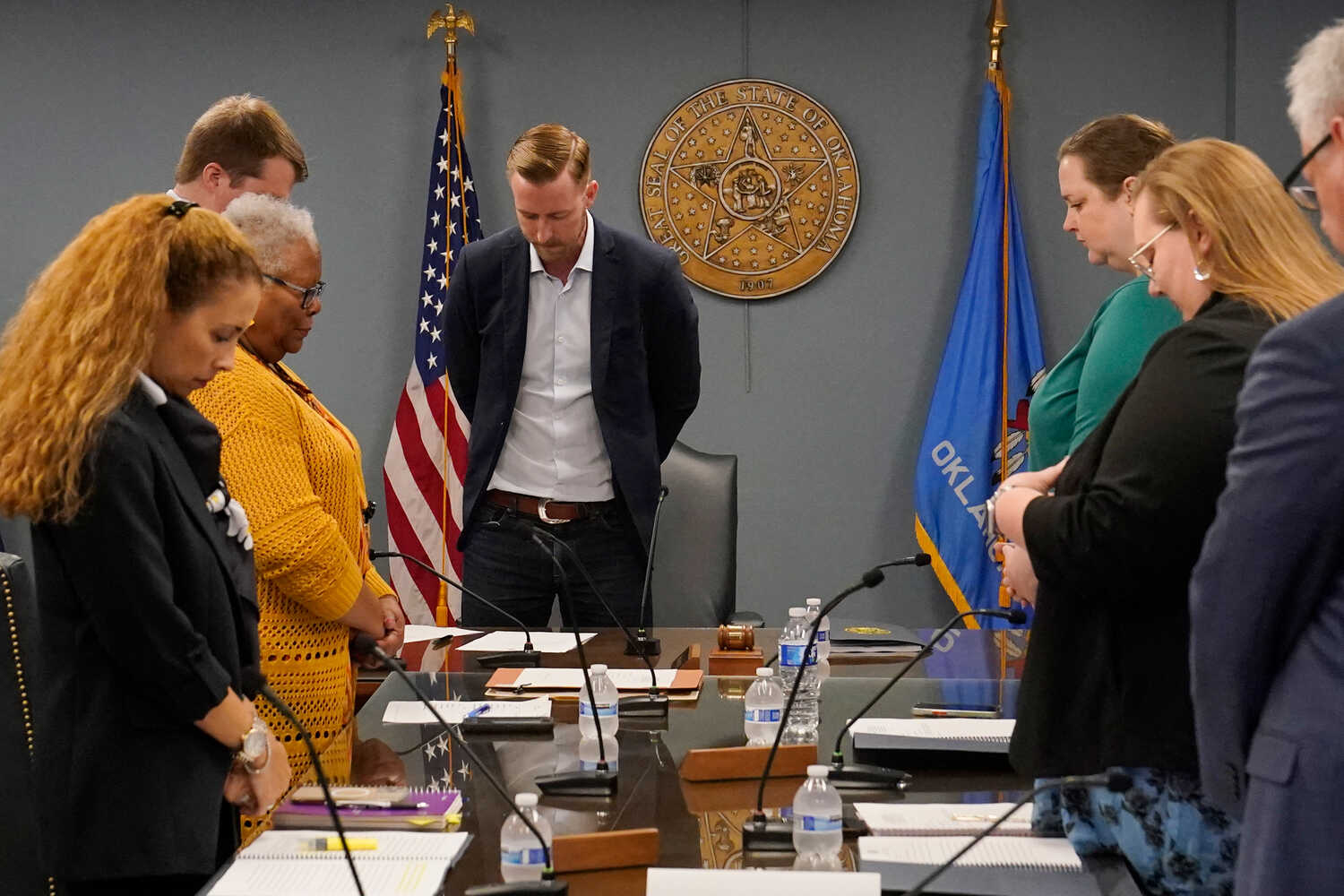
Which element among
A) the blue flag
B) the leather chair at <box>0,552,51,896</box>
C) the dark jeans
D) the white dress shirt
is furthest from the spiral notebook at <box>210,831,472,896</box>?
A: the blue flag

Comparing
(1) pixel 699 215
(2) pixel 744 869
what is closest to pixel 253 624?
(2) pixel 744 869

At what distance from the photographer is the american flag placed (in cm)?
488

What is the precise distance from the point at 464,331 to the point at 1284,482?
270 centimetres

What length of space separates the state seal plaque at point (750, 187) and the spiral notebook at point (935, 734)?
2.92m

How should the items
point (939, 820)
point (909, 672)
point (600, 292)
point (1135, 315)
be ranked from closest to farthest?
point (939, 820) < point (1135, 315) < point (909, 672) < point (600, 292)

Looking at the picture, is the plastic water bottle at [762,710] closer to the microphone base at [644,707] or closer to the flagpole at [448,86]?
the microphone base at [644,707]

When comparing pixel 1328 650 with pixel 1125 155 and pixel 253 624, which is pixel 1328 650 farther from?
pixel 1125 155

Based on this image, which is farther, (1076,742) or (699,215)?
(699,215)

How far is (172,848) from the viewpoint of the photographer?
172 cm

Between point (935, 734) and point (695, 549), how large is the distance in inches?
69.0

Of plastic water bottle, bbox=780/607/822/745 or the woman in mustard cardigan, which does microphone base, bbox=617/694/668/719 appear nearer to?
plastic water bottle, bbox=780/607/822/745

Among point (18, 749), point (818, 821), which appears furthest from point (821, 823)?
point (18, 749)

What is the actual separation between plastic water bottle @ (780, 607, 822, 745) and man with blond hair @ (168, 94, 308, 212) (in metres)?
1.45

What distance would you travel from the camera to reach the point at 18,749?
2.07 m
